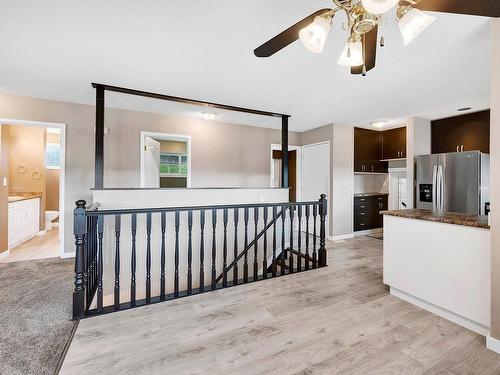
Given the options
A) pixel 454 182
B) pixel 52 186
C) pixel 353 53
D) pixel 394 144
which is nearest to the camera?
pixel 353 53

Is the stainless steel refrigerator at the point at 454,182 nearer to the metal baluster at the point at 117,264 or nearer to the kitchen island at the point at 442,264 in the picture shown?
the kitchen island at the point at 442,264

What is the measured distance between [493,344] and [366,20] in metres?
2.21

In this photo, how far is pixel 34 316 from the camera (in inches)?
78.8

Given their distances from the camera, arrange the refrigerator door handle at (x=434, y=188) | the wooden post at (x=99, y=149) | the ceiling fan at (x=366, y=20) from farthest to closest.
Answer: the refrigerator door handle at (x=434, y=188)
the wooden post at (x=99, y=149)
the ceiling fan at (x=366, y=20)

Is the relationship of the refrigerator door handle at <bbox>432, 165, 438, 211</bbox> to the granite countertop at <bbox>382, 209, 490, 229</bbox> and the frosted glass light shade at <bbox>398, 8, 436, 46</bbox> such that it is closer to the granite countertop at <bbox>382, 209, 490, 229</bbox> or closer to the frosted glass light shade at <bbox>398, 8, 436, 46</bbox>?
the granite countertop at <bbox>382, 209, 490, 229</bbox>

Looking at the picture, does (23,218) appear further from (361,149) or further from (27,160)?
(361,149)

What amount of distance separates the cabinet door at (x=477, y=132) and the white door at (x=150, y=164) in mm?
5449

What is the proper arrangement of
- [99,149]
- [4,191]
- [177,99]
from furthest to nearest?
[4,191]
[177,99]
[99,149]

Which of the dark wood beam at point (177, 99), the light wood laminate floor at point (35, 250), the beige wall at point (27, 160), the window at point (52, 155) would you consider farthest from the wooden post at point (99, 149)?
the window at point (52, 155)

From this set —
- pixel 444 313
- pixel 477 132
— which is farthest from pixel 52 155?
pixel 477 132

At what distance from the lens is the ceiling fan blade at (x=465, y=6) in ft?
3.36

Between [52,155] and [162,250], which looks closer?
[162,250]

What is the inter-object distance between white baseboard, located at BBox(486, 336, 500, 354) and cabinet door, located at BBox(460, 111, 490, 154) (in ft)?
11.3

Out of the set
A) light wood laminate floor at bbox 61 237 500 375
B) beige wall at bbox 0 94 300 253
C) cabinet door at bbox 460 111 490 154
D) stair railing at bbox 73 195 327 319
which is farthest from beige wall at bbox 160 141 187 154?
cabinet door at bbox 460 111 490 154
